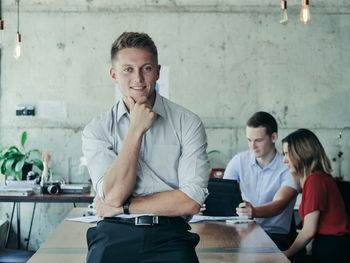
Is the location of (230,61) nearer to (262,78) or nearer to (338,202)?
(262,78)

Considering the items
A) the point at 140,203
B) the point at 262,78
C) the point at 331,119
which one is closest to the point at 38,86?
the point at 262,78

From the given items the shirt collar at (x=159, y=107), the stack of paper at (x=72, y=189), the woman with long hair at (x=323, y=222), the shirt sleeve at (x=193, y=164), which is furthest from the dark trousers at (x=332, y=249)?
the stack of paper at (x=72, y=189)

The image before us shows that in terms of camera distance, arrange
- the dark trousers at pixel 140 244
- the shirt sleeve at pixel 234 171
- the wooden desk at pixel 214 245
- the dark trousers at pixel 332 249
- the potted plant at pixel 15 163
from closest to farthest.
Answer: the dark trousers at pixel 140 244, the wooden desk at pixel 214 245, the dark trousers at pixel 332 249, the shirt sleeve at pixel 234 171, the potted plant at pixel 15 163

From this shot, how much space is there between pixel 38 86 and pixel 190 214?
162 inches

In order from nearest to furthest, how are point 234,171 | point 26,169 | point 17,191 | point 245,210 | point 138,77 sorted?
point 138,77 < point 245,210 < point 234,171 < point 17,191 < point 26,169

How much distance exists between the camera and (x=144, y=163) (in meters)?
2.01

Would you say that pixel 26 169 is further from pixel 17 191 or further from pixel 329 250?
pixel 329 250

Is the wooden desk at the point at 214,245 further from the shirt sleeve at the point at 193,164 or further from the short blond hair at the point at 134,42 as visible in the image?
the short blond hair at the point at 134,42

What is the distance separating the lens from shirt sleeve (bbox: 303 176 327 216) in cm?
295

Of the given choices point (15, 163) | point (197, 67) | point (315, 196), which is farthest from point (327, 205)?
point (15, 163)

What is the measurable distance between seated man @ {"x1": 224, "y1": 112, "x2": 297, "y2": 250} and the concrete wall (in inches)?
68.0

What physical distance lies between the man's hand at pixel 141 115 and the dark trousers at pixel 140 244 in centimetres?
42

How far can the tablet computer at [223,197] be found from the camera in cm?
311

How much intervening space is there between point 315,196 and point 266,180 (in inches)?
29.8
